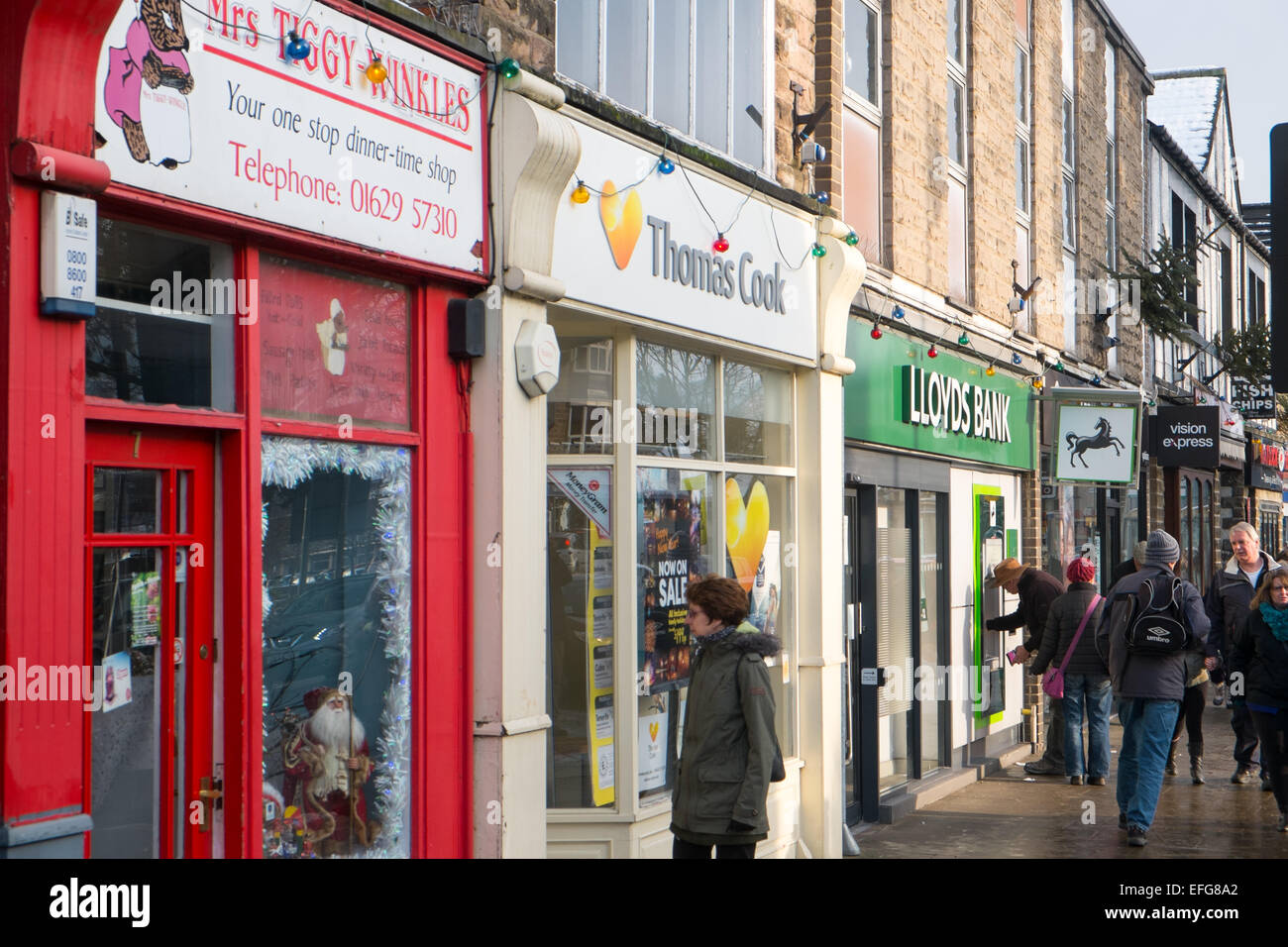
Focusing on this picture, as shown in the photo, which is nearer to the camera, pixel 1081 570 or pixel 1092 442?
pixel 1081 570

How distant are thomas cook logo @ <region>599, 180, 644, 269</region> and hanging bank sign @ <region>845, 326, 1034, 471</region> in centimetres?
324

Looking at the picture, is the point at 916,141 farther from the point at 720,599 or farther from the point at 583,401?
the point at 720,599

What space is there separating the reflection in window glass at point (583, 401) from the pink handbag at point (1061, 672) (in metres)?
6.24

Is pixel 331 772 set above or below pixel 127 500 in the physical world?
below

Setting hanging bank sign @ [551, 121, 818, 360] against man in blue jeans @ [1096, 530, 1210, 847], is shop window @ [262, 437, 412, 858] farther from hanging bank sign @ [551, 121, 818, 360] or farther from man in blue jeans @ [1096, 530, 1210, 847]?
man in blue jeans @ [1096, 530, 1210, 847]

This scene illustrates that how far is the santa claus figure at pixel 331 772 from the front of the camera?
218 inches

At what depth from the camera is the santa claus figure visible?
5.53m

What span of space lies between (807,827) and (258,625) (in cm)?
522

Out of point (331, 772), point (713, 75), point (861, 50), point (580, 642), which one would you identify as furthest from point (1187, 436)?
point (331, 772)

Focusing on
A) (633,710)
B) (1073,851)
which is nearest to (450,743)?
(633,710)

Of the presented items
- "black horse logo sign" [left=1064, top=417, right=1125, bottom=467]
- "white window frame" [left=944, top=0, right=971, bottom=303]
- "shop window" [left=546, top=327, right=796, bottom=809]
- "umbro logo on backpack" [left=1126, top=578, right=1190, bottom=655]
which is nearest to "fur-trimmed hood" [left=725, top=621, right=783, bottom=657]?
"shop window" [left=546, top=327, right=796, bottom=809]

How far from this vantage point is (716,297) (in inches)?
331

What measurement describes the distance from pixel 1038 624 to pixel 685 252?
6.44m

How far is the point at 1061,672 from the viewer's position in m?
12.4
